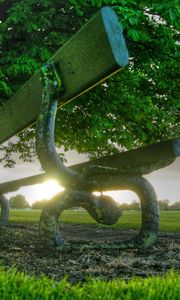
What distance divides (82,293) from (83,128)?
771cm

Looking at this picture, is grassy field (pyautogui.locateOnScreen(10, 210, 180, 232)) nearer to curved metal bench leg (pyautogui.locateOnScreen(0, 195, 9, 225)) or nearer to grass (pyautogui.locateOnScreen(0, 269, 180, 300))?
curved metal bench leg (pyautogui.locateOnScreen(0, 195, 9, 225))

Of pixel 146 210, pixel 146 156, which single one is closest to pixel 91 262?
pixel 146 210

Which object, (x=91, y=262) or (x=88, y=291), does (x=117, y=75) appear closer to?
(x=91, y=262)

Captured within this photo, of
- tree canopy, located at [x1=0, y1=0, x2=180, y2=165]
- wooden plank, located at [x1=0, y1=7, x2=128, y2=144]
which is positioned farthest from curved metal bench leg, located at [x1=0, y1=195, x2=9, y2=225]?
wooden plank, located at [x1=0, y1=7, x2=128, y2=144]

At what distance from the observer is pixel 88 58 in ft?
7.76

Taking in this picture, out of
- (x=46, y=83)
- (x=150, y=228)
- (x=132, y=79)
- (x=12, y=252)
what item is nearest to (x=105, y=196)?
(x=150, y=228)

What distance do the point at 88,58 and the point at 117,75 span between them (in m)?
6.26

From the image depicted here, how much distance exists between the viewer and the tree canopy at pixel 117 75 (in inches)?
287

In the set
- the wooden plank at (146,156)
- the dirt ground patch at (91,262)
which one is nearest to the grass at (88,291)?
the dirt ground patch at (91,262)

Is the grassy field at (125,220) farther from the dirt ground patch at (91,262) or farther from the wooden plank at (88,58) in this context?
the wooden plank at (88,58)

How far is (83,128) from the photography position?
9.94m

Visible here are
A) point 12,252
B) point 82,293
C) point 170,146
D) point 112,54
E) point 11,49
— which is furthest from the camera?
point 11,49

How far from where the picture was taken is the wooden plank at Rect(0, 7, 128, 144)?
2146 mm

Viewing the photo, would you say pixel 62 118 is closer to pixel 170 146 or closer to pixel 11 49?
pixel 11 49
